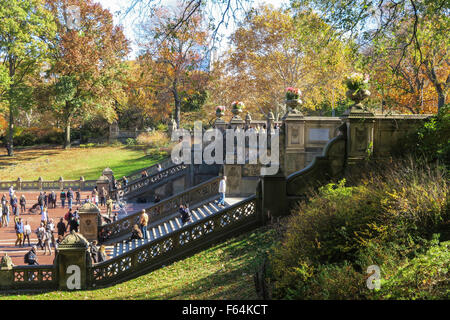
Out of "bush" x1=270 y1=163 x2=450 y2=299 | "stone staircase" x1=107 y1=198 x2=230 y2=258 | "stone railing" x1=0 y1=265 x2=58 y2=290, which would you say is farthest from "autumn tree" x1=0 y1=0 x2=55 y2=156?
"bush" x1=270 y1=163 x2=450 y2=299

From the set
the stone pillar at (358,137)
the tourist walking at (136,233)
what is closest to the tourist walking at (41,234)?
the tourist walking at (136,233)

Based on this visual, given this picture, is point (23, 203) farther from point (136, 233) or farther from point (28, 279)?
point (28, 279)

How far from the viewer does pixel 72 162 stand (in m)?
44.1

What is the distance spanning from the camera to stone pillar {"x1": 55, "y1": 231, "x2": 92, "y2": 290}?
39.8 ft

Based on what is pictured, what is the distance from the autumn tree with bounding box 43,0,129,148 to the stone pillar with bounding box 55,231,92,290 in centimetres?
3704

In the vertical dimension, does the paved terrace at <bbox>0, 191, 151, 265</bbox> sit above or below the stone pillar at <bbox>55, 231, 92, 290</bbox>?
below

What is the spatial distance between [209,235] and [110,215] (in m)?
12.6

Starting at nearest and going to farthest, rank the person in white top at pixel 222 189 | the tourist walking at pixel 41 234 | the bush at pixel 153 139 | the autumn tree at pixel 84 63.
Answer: the person in white top at pixel 222 189 → the tourist walking at pixel 41 234 → the autumn tree at pixel 84 63 → the bush at pixel 153 139

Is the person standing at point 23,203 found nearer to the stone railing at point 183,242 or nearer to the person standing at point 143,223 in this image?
the person standing at point 143,223

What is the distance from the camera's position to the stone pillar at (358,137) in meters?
12.1

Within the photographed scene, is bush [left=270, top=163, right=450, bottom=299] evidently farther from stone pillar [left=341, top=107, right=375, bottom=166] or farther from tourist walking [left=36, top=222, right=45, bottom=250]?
tourist walking [left=36, top=222, right=45, bottom=250]

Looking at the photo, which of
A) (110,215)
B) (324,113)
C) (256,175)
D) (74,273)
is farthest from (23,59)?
(74,273)

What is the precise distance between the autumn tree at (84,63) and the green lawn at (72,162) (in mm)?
4135

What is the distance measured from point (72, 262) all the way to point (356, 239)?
8.81 m
